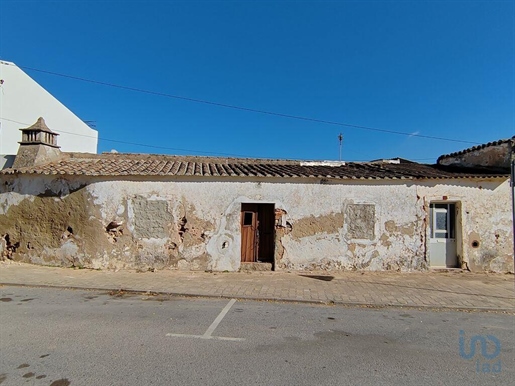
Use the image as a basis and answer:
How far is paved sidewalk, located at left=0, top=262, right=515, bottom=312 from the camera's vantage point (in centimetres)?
684

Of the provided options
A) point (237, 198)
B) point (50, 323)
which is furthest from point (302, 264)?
point (50, 323)

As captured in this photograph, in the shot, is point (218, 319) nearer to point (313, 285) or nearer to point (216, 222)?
point (313, 285)

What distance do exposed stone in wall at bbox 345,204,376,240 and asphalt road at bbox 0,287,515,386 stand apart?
3.84 metres

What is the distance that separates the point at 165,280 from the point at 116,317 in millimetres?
2928

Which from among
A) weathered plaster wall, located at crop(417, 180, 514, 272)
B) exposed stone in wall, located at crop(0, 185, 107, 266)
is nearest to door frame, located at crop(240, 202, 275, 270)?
exposed stone in wall, located at crop(0, 185, 107, 266)

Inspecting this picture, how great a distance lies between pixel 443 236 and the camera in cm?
1034

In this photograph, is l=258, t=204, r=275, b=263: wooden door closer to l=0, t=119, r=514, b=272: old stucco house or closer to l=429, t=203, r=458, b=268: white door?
l=0, t=119, r=514, b=272: old stucco house

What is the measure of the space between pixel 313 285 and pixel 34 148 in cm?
1085

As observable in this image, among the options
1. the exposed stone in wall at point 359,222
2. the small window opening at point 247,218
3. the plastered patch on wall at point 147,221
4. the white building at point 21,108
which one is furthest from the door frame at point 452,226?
the white building at point 21,108

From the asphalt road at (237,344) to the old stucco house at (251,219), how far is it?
328 centimetres

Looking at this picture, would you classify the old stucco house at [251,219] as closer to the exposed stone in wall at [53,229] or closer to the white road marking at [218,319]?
the exposed stone in wall at [53,229]

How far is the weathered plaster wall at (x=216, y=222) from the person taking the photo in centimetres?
959

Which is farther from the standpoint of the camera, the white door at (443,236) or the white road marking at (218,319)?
the white door at (443,236)

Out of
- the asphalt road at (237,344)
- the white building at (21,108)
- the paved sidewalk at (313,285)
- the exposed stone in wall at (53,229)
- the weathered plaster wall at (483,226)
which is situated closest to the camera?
the asphalt road at (237,344)
